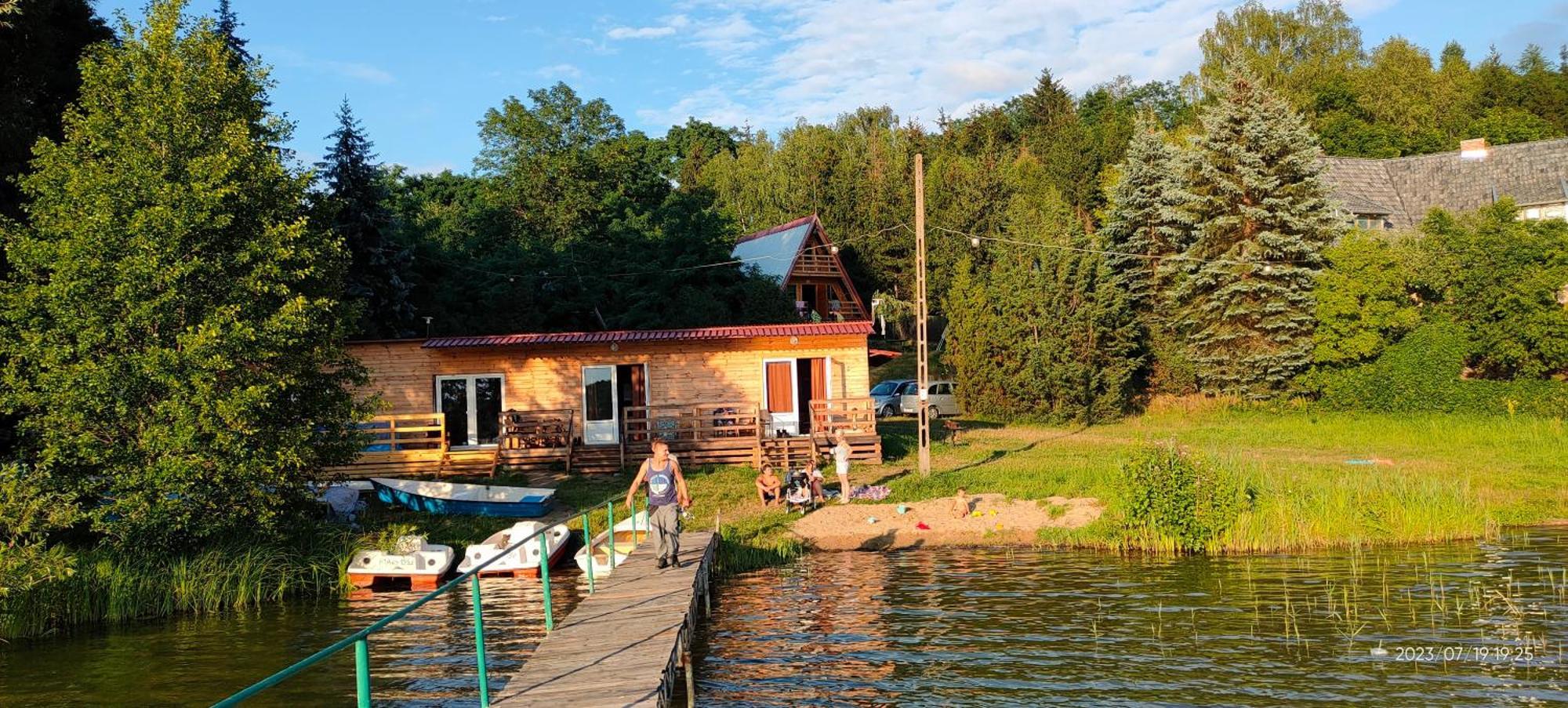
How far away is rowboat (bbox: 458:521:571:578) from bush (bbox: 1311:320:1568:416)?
85.7 feet

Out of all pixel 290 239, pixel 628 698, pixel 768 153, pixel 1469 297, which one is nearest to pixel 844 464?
pixel 290 239

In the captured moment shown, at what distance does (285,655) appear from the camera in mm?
13500

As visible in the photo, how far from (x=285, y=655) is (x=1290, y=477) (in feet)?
56.5

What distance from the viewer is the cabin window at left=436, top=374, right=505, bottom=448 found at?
29.5 m

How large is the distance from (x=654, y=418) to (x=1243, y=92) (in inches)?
923

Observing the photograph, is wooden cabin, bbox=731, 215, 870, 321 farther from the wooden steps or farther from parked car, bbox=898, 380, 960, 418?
the wooden steps

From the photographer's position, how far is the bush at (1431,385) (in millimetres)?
30141

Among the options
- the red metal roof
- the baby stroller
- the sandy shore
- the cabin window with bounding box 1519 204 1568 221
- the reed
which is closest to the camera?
the reed

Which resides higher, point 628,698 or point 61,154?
point 61,154

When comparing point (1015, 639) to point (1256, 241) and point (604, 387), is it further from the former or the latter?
point (1256, 241)

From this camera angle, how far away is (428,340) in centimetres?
2911

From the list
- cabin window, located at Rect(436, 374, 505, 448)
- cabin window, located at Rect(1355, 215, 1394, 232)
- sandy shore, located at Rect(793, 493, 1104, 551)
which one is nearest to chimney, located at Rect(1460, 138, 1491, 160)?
cabin window, located at Rect(1355, 215, 1394, 232)

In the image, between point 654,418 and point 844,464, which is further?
point 654,418

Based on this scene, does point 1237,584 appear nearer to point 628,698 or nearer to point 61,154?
point 628,698
